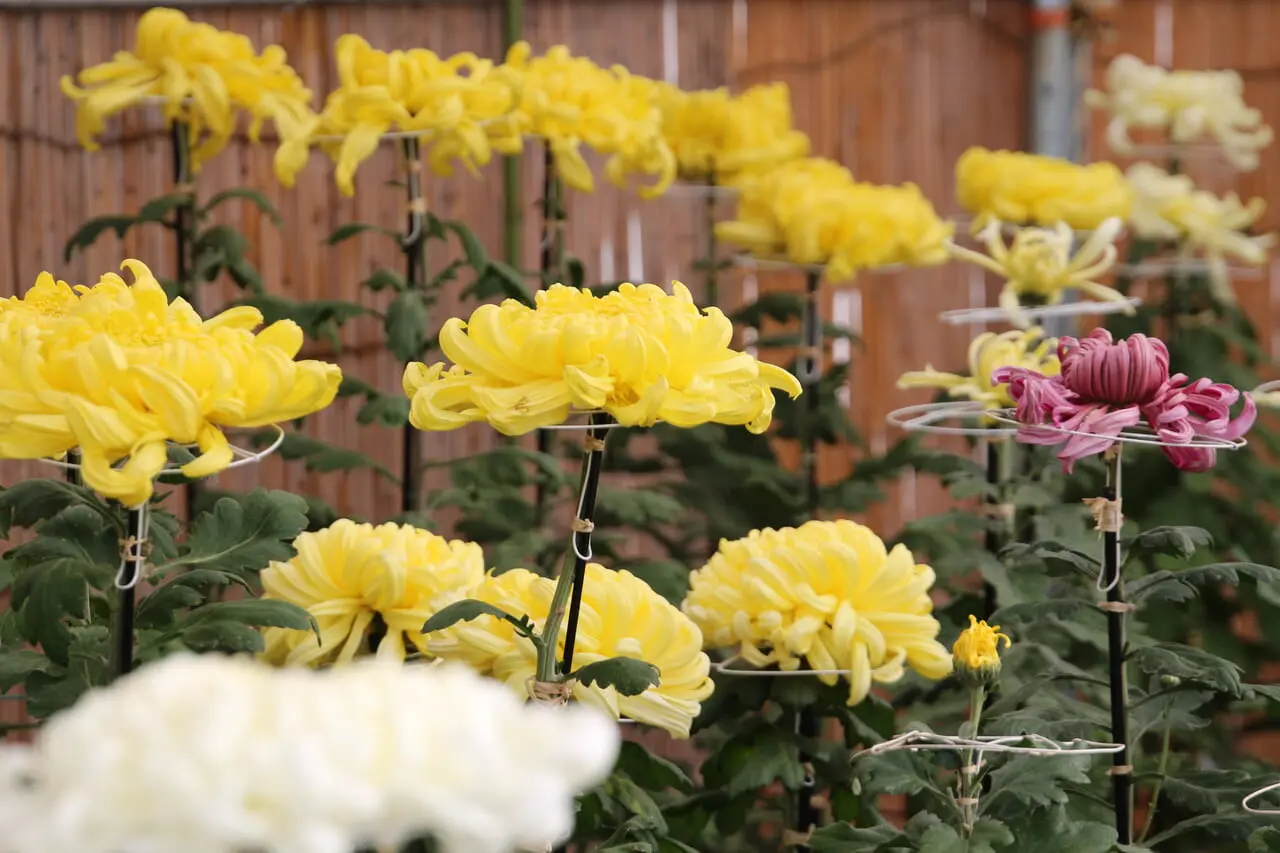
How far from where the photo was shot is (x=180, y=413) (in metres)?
0.86

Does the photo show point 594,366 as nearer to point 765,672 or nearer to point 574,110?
point 765,672

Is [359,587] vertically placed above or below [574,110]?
below

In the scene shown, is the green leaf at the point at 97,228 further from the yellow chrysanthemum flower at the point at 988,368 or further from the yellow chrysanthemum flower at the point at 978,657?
the yellow chrysanthemum flower at the point at 978,657

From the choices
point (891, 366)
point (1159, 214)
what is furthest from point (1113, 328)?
point (891, 366)

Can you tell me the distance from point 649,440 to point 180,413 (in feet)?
6.42

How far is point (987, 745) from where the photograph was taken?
1.04m

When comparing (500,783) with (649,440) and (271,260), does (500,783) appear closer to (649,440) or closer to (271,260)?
(271,260)

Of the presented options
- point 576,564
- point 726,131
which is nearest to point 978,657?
point 576,564

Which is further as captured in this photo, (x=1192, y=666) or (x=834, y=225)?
(x=834, y=225)

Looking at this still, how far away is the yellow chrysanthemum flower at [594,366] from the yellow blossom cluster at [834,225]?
1175 mm

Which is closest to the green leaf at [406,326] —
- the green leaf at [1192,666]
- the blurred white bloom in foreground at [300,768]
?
the green leaf at [1192,666]

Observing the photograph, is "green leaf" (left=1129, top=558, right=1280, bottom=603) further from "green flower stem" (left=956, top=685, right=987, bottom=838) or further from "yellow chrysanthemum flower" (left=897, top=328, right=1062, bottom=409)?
"yellow chrysanthemum flower" (left=897, top=328, right=1062, bottom=409)

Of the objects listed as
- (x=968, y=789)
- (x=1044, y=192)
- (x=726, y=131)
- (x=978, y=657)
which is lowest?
(x=968, y=789)

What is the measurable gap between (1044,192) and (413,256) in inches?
36.0
